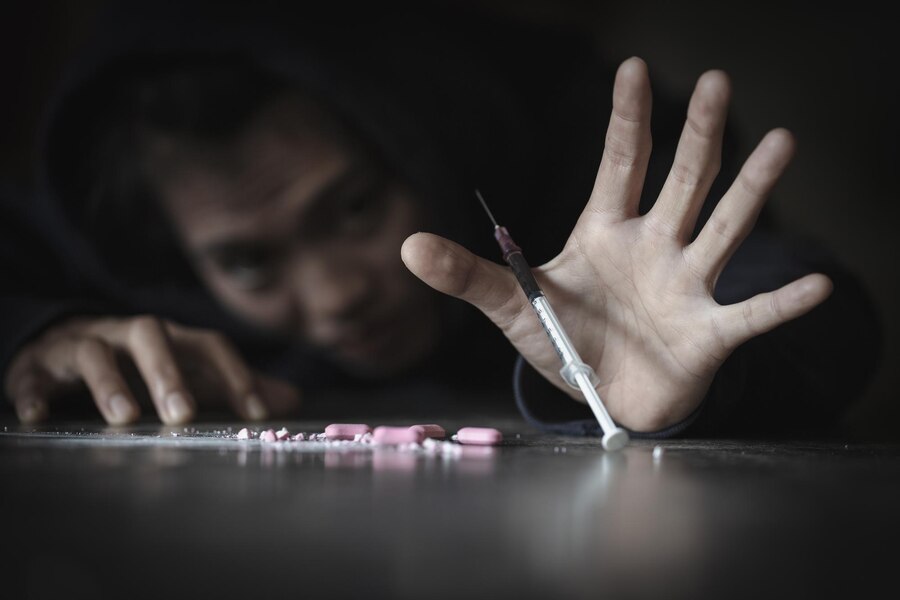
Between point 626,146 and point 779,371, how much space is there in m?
0.33

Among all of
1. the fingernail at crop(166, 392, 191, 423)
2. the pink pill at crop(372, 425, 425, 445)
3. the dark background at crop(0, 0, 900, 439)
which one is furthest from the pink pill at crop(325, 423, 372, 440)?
the dark background at crop(0, 0, 900, 439)

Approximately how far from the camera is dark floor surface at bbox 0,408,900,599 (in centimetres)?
28

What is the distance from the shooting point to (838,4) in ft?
8.07

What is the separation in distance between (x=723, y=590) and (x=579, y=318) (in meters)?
0.46

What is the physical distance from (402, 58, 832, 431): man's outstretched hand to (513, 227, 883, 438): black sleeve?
5cm

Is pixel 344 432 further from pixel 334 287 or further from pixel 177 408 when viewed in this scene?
pixel 334 287

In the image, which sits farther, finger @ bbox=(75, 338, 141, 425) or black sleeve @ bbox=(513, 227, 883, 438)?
finger @ bbox=(75, 338, 141, 425)

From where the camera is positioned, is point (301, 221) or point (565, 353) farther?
point (301, 221)

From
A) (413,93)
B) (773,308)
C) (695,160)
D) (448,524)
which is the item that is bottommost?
(448,524)

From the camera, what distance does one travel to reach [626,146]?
2.21ft

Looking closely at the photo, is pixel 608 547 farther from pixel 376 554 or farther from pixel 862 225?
pixel 862 225

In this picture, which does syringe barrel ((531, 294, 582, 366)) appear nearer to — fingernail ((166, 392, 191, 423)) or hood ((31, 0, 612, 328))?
fingernail ((166, 392, 191, 423))

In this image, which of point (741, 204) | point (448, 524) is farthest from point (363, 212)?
point (448, 524)

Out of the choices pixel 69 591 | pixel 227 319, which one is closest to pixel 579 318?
pixel 69 591
